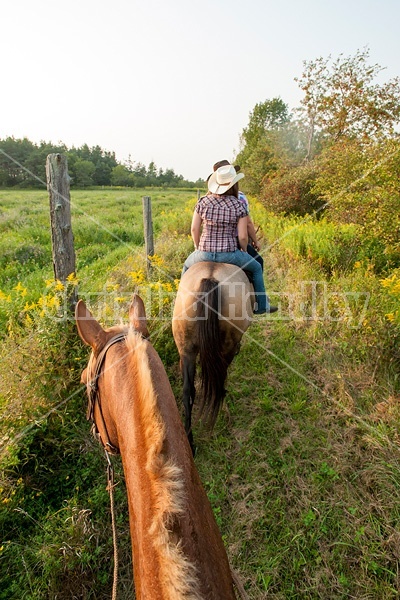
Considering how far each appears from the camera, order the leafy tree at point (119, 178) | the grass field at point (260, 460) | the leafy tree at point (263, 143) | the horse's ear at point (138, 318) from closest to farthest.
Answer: the horse's ear at point (138, 318) → the grass field at point (260, 460) → the leafy tree at point (263, 143) → the leafy tree at point (119, 178)

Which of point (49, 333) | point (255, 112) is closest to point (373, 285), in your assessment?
point (49, 333)

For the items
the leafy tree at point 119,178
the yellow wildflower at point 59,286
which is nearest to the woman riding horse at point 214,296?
the yellow wildflower at point 59,286

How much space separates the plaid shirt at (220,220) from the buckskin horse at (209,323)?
0.33 meters

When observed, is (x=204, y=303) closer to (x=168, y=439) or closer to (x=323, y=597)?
(x=168, y=439)

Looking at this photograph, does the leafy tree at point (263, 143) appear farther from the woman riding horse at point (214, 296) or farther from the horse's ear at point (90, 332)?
the horse's ear at point (90, 332)

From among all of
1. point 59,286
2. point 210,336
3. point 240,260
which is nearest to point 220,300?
point 210,336

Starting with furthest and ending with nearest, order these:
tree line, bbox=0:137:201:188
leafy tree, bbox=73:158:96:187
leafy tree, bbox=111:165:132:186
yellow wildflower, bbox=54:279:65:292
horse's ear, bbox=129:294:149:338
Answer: leafy tree, bbox=111:165:132:186 → leafy tree, bbox=73:158:96:187 → tree line, bbox=0:137:201:188 → yellow wildflower, bbox=54:279:65:292 → horse's ear, bbox=129:294:149:338

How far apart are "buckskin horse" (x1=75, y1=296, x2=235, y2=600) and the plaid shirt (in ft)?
7.83

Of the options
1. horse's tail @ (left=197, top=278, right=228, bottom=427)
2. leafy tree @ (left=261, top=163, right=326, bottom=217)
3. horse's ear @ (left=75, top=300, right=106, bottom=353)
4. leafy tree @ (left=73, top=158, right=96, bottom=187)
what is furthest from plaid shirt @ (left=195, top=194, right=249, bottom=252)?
leafy tree @ (left=73, top=158, right=96, bottom=187)

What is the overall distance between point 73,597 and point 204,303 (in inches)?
91.7

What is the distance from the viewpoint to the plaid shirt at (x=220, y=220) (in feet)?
11.8

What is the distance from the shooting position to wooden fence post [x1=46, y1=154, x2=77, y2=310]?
3395 millimetres

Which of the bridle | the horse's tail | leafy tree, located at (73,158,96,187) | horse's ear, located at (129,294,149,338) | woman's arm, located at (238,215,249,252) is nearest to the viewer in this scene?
the bridle

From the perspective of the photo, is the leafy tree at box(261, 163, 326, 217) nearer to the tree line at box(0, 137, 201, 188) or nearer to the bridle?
the bridle
